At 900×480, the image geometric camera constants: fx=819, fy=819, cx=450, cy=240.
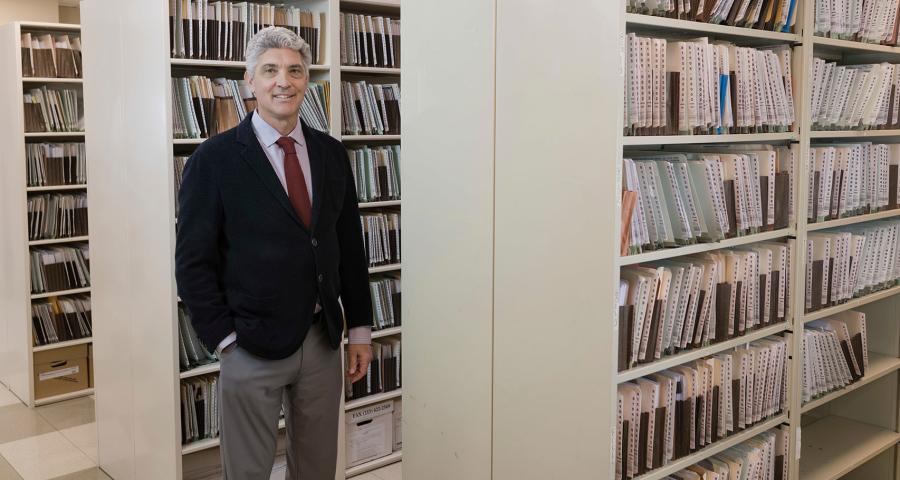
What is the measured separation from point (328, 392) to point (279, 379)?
0.65 ft

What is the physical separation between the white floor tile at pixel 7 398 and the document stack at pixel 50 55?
2010mm

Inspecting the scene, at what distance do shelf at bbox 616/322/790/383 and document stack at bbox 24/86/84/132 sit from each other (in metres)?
4.27

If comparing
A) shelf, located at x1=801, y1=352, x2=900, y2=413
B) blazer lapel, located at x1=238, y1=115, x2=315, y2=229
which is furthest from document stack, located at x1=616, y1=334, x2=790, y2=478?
blazer lapel, located at x1=238, y1=115, x2=315, y2=229

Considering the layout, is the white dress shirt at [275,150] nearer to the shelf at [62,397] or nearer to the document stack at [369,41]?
the document stack at [369,41]

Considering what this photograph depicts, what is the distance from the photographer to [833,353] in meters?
3.13

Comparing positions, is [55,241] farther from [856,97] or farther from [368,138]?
[856,97]

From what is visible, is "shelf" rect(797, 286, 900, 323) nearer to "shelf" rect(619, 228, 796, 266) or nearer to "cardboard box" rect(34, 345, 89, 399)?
"shelf" rect(619, 228, 796, 266)

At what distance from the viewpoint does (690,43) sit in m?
2.26

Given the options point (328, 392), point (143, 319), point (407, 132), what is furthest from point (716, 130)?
point (143, 319)

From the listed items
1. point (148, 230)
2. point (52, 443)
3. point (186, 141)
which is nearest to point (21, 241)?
point (52, 443)

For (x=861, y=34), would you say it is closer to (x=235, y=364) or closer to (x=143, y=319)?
(x=235, y=364)

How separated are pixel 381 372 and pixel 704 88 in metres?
2.29

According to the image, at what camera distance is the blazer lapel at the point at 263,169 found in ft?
7.91

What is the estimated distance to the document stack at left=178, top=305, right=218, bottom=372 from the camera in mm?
3336
